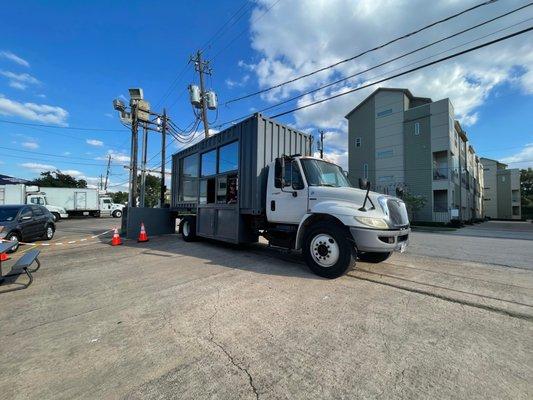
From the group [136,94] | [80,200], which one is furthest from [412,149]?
[80,200]

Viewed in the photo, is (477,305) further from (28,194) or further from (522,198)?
(522,198)

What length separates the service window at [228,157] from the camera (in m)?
8.30

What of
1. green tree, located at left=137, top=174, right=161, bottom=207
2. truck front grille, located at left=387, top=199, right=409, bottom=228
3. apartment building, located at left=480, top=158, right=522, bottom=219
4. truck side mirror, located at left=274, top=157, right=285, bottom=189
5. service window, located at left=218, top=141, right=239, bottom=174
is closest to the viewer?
truck front grille, located at left=387, top=199, right=409, bottom=228

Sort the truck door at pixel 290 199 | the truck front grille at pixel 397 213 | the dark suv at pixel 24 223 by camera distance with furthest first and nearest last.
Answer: the dark suv at pixel 24 223 → the truck door at pixel 290 199 → the truck front grille at pixel 397 213

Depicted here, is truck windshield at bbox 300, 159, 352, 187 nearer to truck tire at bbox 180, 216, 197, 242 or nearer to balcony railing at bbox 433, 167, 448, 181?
truck tire at bbox 180, 216, 197, 242

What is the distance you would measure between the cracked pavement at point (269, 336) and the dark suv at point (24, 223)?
217 inches

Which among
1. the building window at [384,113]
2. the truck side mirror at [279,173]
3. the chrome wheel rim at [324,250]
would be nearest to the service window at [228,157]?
the truck side mirror at [279,173]

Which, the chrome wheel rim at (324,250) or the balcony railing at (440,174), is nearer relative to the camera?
the chrome wheel rim at (324,250)

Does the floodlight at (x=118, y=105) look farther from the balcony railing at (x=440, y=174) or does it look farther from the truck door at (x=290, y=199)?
the balcony railing at (x=440, y=174)

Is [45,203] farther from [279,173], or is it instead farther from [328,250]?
[328,250]

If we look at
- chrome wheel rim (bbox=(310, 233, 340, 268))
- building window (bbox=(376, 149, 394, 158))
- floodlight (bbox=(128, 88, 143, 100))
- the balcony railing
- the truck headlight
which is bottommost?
chrome wheel rim (bbox=(310, 233, 340, 268))

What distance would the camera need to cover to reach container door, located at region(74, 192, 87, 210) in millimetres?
31375

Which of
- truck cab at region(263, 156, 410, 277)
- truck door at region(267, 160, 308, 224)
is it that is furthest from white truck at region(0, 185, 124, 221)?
truck cab at region(263, 156, 410, 277)

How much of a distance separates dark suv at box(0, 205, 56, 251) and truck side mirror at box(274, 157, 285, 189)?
857 centimetres
